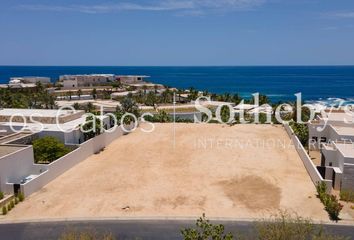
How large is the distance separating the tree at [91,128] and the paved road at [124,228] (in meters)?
15.3

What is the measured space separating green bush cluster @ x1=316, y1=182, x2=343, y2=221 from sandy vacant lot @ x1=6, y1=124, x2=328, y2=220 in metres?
0.43

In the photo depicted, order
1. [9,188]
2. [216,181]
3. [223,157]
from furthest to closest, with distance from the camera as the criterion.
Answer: [223,157] < [216,181] < [9,188]

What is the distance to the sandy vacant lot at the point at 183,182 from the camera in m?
21.6

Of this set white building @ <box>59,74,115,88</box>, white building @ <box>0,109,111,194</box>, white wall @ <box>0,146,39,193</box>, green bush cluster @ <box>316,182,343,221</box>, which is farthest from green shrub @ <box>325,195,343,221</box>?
white building @ <box>59,74,115,88</box>

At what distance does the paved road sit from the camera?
18.4 meters

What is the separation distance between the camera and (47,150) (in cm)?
2855

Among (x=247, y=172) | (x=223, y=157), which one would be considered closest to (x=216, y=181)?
(x=247, y=172)

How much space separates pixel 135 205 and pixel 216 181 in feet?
23.3

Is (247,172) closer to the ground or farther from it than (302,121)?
closer to the ground

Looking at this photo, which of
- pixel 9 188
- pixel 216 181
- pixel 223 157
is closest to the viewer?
pixel 9 188

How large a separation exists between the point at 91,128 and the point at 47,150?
21.7 ft

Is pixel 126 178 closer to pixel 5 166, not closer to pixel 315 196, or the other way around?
pixel 5 166

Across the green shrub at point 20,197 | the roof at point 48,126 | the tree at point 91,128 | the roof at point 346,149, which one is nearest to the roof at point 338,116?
the roof at point 346,149

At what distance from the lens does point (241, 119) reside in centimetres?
4769
